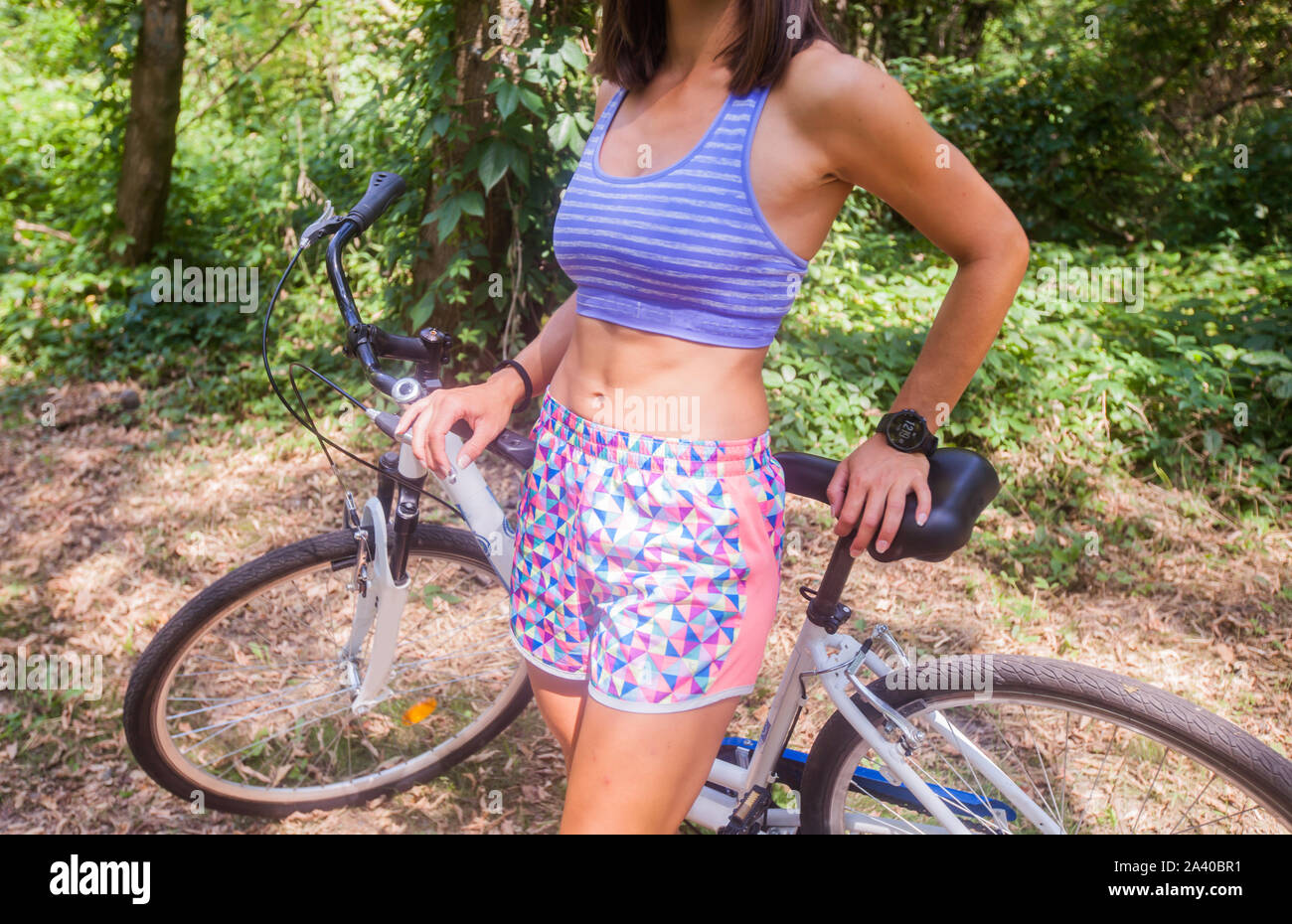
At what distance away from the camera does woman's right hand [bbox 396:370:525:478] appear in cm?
→ 155

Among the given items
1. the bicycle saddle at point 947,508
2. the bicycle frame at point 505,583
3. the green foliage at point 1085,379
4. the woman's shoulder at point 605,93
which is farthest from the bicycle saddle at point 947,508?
the green foliage at point 1085,379

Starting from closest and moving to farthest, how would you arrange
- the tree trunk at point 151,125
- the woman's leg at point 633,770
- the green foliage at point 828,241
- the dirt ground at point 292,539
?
1. the woman's leg at point 633,770
2. the dirt ground at point 292,539
3. the green foliage at point 828,241
4. the tree trunk at point 151,125

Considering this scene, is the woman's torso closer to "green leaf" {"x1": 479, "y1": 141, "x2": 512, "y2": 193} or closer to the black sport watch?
the black sport watch

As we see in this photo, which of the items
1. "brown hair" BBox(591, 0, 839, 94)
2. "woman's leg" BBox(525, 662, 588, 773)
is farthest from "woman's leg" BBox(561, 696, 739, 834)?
"brown hair" BBox(591, 0, 839, 94)

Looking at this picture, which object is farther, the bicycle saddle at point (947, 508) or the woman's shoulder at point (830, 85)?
the bicycle saddle at point (947, 508)

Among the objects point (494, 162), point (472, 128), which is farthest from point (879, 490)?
point (472, 128)

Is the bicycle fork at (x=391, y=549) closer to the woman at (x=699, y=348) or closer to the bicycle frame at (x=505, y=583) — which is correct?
the bicycle frame at (x=505, y=583)

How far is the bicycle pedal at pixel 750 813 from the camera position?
72.4 inches

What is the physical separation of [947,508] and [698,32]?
0.84 m

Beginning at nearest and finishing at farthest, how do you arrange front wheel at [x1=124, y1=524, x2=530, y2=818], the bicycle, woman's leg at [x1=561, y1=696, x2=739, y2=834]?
1. woman's leg at [x1=561, y1=696, x2=739, y2=834]
2. the bicycle
3. front wheel at [x1=124, y1=524, x2=530, y2=818]

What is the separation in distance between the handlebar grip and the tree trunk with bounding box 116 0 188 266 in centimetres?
426

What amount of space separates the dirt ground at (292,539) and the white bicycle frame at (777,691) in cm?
64
